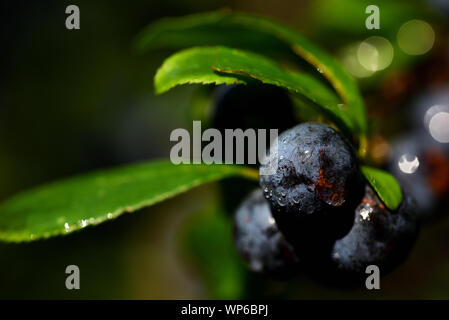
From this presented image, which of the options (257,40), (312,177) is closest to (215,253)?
(257,40)

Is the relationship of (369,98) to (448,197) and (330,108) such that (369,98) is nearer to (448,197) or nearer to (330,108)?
(448,197)

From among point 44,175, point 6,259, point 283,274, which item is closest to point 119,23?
point 44,175

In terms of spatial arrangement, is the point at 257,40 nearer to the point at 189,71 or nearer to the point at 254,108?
the point at 254,108

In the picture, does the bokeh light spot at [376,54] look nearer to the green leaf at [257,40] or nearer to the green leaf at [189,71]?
the green leaf at [257,40]

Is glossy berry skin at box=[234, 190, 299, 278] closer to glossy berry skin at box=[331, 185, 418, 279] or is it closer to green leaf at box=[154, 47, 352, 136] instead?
glossy berry skin at box=[331, 185, 418, 279]

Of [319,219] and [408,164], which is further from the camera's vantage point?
[408,164]
